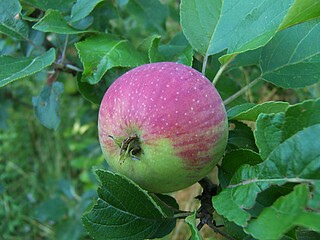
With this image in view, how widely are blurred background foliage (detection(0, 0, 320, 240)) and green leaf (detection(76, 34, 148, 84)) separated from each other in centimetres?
11

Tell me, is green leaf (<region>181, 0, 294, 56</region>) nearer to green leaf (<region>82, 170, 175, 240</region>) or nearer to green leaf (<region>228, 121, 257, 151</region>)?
green leaf (<region>228, 121, 257, 151</region>)

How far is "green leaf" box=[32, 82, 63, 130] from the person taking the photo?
110 centimetres

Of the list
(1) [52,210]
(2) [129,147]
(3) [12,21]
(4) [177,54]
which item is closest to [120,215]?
(2) [129,147]

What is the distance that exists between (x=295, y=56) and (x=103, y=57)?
341 millimetres

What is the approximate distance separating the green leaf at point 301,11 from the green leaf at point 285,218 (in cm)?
26

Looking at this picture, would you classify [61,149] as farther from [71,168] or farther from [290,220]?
[290,220]

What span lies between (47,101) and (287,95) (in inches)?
41.3

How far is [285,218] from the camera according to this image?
20.2 inches

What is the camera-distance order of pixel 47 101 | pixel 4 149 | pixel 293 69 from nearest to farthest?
pixel 293 69
pixel 47 101
pixel 4 149

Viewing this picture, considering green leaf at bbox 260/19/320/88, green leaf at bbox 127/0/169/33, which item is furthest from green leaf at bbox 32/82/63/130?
green leaf at bbox 260/19/320/88

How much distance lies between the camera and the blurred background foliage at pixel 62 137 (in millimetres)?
1193

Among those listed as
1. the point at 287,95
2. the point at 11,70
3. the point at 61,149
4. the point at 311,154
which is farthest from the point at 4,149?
the point at 311,154

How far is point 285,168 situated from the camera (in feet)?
1.94

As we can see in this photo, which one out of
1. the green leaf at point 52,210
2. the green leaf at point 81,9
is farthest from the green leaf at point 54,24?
the green leaf at point 52,210
